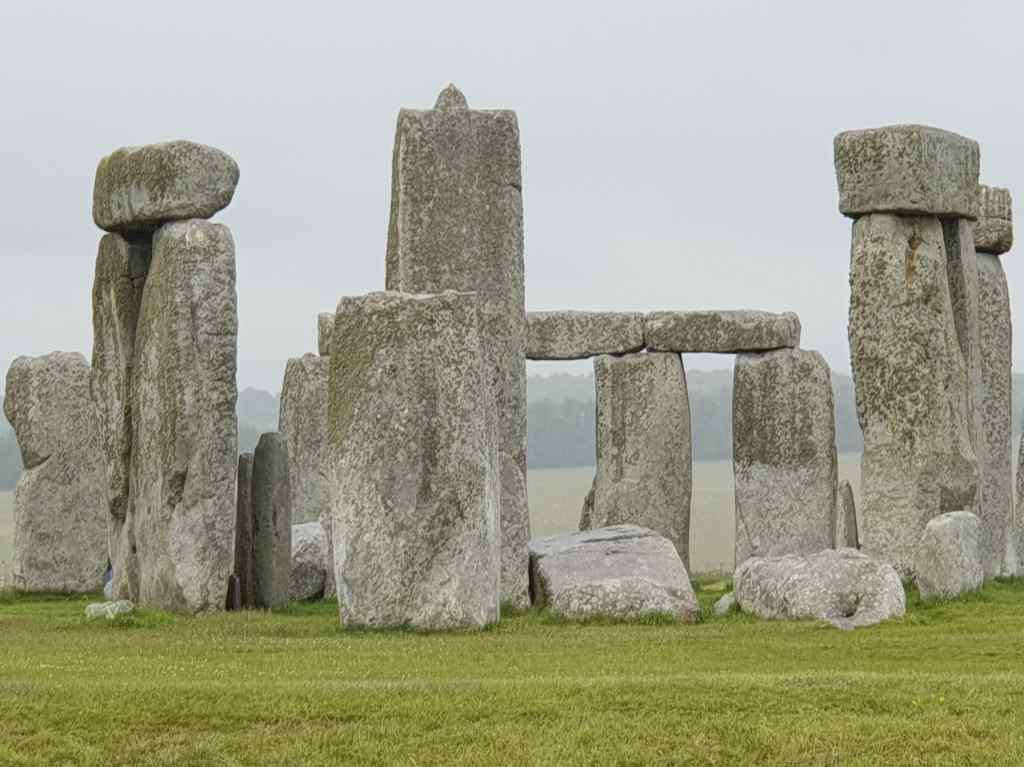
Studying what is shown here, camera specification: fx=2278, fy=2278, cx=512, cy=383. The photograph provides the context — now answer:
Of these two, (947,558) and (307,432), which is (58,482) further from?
(947,558)

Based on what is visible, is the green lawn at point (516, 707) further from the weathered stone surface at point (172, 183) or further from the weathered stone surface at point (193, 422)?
the weathered stone surface at point (172, 183)

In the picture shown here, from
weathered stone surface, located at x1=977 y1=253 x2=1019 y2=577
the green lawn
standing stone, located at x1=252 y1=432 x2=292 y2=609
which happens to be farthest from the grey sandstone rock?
standing stone, located at x1=252 y1=432 x2=292 y2=609

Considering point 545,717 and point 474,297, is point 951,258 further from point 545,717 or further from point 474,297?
point 545,717

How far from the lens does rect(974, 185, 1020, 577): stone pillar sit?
24.3 m

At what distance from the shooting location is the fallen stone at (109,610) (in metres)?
18.3

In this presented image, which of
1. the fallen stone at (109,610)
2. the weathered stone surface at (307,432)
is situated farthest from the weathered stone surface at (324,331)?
the fallen stone at (109,610)

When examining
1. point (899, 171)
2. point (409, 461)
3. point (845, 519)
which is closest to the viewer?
point (409, 461)

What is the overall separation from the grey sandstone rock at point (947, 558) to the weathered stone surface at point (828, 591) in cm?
118

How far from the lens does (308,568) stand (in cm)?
2258

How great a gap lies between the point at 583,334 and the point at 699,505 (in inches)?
1592

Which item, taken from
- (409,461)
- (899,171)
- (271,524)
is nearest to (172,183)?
(271,524)

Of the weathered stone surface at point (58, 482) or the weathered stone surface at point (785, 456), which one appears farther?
the weathered stone surface at point (785, 456)

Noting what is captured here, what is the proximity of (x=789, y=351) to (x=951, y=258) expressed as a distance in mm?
6165

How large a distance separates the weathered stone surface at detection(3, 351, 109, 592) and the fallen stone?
20.4ft
